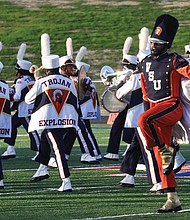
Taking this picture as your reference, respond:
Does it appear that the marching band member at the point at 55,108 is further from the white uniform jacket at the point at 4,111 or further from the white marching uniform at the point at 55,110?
the white uniform jacket at the point at 4,111

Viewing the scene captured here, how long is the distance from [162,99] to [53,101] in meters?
2.24

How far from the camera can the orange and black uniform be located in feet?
32.6

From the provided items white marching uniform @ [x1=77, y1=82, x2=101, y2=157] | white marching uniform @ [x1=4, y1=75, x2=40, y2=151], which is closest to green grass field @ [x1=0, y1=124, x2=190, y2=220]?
white marching uniform @ [x1=77, y1=82, x2=101, y2=157]

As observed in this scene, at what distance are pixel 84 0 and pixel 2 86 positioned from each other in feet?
133

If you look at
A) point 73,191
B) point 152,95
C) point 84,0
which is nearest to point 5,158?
point 73,191

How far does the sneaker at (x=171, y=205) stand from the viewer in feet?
32.8

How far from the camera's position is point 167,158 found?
10.0 metres

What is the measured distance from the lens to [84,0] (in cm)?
5284

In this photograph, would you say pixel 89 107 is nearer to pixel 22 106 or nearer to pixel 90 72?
pixel 22 106

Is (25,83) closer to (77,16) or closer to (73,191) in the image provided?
(73,191)

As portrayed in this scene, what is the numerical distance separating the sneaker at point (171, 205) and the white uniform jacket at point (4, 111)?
3.45 m

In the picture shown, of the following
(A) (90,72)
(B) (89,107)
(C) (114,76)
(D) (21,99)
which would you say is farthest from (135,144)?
(A) (90,72)

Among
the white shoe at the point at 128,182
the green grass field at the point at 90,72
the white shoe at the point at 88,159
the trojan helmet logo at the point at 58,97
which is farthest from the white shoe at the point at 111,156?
the trojan helmet logo at the point at 58,97

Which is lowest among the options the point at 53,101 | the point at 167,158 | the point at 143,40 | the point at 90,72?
the point at 90,72
